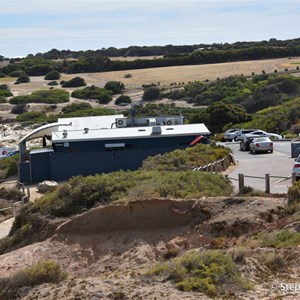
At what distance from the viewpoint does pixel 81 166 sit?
3688 cm

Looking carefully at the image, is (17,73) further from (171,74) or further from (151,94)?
(151,94)

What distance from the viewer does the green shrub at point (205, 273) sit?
39.4 feet

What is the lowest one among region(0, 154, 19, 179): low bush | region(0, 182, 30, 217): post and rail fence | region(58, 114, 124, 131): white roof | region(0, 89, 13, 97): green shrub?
region(0, 89, 13, 97): green shrub

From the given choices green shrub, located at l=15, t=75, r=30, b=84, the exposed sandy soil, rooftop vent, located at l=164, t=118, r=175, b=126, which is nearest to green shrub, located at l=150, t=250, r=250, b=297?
the exposed sandy soil

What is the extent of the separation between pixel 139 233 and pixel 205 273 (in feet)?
19.5

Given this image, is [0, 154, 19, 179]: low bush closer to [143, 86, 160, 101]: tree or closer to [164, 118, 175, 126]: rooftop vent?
[164, 118, 175, 126]: rooftop vent

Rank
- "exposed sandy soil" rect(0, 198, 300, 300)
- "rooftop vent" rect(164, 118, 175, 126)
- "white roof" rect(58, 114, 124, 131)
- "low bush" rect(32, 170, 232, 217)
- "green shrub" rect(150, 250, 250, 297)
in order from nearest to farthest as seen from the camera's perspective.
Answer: "green shrub" rect(150, 250, 250, 297) < "exposed sandy soil" rect(0, 198, 300, 300) < "low bush" rect(32, 170, 232, 217) < "rooftop vent" rect(164, 118, 175, 126) < "white roof" rect(58, 114, 124, 131)

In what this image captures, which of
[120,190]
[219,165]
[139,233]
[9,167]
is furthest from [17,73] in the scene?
[139,233]

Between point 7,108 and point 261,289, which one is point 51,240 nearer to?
point 261,289

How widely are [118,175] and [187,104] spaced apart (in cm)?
6350

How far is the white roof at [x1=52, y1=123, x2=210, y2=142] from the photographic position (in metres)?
38.2

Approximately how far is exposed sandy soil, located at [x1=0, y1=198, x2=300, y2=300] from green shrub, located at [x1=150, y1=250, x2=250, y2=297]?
980 millimetres

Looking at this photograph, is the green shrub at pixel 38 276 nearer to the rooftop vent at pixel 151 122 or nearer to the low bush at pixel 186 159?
the low bush at pixel 186 159

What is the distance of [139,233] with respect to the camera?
59.8ft
